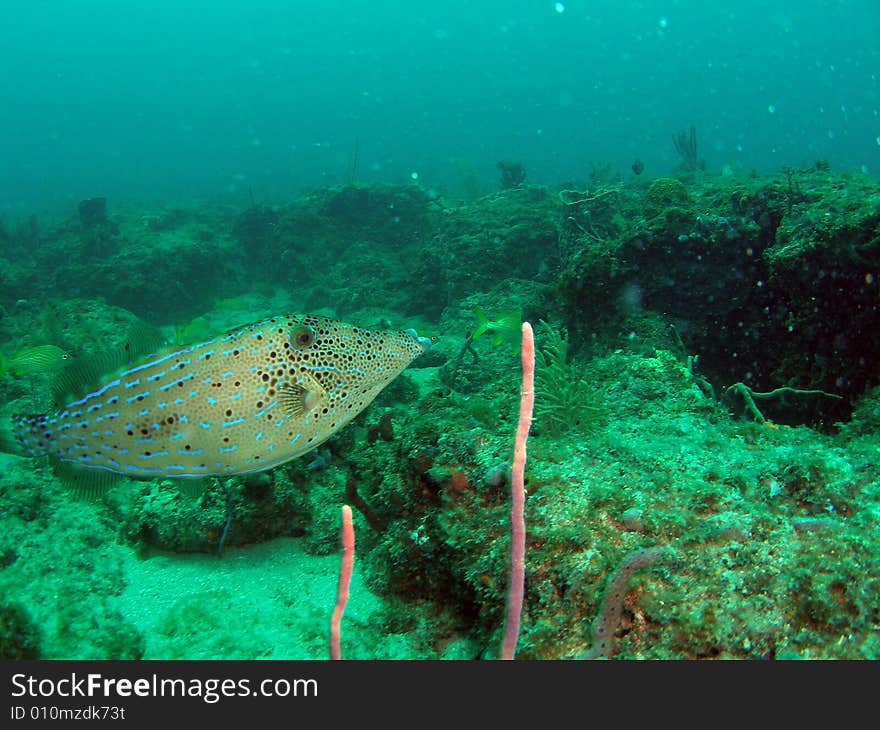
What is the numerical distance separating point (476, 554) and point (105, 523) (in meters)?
3.21

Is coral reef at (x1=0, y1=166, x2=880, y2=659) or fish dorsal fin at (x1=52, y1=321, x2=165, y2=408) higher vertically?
fish dorsal fin at (x1=52, y1=321, x2=165, y2=408)

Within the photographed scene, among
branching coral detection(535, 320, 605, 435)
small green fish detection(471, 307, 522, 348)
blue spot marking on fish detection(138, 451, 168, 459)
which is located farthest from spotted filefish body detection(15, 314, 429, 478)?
small green fish detection(471, 307, 522, 348)

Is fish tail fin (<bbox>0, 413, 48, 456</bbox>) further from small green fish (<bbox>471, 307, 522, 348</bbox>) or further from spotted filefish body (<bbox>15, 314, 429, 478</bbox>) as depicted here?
small green fish (<bbox>471, 307, 522, 348</bbox>)

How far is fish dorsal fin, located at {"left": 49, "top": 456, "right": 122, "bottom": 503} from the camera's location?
226cm

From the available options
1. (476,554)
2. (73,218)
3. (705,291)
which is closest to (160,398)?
(476,554)

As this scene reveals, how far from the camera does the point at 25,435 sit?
2150mm

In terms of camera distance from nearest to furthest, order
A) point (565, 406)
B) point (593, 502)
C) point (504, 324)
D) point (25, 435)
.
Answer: point (25, 435) < point (593, 502) < point (565, 406) < point (504, 324)

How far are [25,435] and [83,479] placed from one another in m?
0.31

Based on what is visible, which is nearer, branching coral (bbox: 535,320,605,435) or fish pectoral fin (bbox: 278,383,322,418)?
fish pectoral fin (bbox: 278,383,322,418)

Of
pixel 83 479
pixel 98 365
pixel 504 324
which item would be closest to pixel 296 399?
pixel 98 365

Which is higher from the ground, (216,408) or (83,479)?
(216,408)

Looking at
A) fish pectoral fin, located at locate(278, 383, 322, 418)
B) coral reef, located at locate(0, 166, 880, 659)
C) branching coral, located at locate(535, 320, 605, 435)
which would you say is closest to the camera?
coral reef, located at locate(0, 166, 880, 659)

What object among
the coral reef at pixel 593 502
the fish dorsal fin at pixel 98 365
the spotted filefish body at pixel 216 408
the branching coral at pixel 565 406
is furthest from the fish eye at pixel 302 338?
the branching coral at pixel 565 406

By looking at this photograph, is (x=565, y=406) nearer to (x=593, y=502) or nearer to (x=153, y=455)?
(x=593, y=502)
